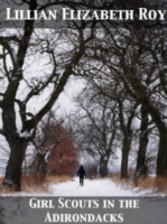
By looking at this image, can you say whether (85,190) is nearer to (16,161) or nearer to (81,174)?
(81,174)

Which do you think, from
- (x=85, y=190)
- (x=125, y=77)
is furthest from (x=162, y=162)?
(x=85, y=190)

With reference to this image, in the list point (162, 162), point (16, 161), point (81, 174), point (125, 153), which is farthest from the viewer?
point (125, 153)

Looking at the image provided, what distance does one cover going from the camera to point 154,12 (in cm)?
1002

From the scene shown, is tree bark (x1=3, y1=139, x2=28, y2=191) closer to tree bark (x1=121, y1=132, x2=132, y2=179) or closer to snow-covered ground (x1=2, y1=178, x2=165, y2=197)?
snow-covered ground (x1=2, y1=178, x2=165, y2=197)

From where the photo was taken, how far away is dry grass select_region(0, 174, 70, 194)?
14594mm

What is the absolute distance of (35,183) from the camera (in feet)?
53.2

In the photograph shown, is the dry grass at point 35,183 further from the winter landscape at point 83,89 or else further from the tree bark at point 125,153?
the tree bark at point 125,153

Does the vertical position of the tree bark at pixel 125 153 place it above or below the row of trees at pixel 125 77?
below

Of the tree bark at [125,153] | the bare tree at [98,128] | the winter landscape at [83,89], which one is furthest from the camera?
the tree bark at [125,153]

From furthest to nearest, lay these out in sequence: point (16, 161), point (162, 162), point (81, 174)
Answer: point (162, 162)
point (16, 161)
point (81, 174)

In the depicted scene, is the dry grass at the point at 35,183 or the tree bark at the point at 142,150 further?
the tree bark at the point at 142,150

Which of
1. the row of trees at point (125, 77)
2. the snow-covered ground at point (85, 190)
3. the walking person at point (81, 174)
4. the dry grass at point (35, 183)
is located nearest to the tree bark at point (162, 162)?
the row of trees at point (125, 77)

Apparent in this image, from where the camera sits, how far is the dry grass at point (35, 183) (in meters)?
14.6

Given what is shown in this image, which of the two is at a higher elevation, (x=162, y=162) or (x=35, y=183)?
(x=162, y=162)
